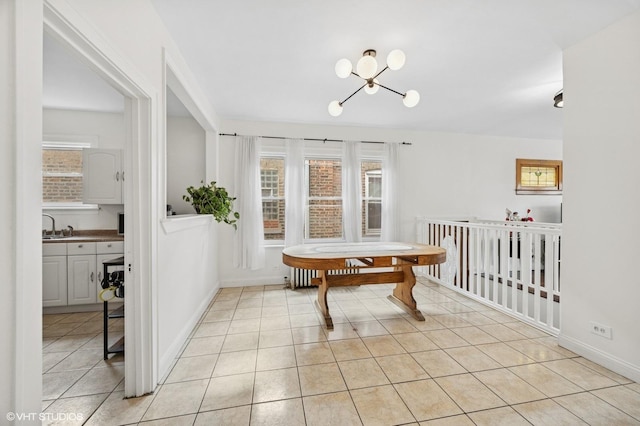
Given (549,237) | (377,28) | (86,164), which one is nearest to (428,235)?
(549,237)

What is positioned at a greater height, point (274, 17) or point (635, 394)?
point (274, 17)

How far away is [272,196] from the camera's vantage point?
166 inches

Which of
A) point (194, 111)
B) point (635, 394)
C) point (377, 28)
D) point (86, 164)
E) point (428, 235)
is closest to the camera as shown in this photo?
point (635, 394)

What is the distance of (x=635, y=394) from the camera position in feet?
5.65

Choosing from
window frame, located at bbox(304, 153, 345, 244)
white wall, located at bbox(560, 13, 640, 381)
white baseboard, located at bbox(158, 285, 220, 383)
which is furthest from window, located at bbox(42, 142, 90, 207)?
white wall, located at bbox(560, 13, 640, 381)

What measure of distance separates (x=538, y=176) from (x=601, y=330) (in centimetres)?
407

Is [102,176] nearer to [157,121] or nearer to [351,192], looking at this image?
[157,121]

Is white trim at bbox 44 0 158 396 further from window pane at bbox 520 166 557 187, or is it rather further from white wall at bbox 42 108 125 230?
window pane at bbox 520 166 557 187

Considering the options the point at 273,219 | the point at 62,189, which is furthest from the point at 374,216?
the point at 62,189

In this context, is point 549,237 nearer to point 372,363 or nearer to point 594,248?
point 594,248

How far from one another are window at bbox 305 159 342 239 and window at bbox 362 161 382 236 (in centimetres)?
43

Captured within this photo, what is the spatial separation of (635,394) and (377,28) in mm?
2997

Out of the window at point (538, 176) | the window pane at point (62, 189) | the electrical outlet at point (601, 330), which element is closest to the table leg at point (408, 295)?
the electrical outlet at point (601, 330)

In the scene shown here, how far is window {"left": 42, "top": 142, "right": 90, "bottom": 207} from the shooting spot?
3.44 meters
